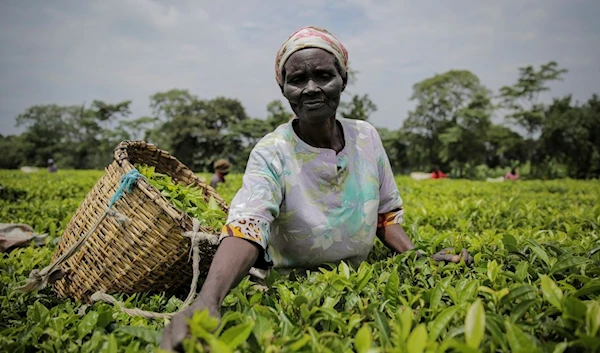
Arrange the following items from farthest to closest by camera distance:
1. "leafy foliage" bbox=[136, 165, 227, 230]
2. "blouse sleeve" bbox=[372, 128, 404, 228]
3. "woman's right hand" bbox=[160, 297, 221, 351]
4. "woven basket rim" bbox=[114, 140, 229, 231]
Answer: "blouse sleeve" bbox=[372, 128, 404, 228]
"leafy foliage" bbox=[136, 165, 227, 230]
"woven basket rim" bbox=[114, 140, 229, 231]
"woman's right hand" bbox=[160, 297, 221, 351]

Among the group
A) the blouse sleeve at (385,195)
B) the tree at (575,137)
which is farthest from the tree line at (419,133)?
the blouse sleeve at (385,195)

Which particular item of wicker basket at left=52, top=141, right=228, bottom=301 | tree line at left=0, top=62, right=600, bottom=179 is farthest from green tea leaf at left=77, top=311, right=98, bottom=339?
tree line at left=0, top=62, right=600, bottom=179

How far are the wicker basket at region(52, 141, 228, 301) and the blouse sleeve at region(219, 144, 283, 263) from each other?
28 centimetres

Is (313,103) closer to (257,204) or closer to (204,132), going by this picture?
(257,204)

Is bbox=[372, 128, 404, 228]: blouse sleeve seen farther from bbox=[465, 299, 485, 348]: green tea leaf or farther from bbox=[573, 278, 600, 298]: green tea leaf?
bbox=[465, 299, 485, 348]: green tea leaf

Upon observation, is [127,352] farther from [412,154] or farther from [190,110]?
[190,110]

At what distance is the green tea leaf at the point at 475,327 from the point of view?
0.89m

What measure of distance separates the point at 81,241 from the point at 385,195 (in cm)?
149

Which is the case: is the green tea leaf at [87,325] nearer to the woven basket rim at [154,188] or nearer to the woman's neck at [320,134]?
the woven basket rim at [154,188]

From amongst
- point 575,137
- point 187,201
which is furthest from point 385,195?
point 575,137

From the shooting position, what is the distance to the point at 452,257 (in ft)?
5.84

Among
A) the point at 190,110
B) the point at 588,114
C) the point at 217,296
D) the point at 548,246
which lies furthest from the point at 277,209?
the point at 190,110

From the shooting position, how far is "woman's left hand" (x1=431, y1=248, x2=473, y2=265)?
5.80 feet

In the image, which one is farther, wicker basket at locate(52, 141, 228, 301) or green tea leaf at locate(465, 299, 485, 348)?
wicker basket at locate(52, 141, 228, 301)
